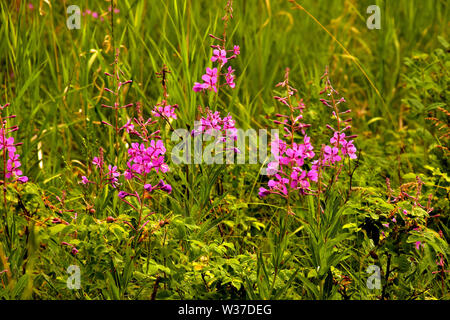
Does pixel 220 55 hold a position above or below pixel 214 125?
above

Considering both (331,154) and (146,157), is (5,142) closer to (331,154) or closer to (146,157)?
(146,157)

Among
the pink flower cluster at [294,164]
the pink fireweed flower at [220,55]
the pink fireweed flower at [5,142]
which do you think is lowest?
the pink flower cluster at [294,164]

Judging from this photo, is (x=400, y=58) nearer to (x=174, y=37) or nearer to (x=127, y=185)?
(x=174, y=37)

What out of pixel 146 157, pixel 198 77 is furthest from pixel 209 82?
pixel 146 157

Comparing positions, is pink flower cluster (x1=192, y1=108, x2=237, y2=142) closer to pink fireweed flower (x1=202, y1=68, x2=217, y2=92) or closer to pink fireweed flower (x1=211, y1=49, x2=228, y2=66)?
pink fireweed flower (x1=202, y1=68, x2=217, y2=92)

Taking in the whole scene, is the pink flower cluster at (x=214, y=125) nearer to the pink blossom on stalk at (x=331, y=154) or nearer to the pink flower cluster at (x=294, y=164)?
the pink flower cluster at (x=294, y=164)

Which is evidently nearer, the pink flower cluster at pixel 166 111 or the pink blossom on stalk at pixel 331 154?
the pink blossom on stalk at pixel 331 154

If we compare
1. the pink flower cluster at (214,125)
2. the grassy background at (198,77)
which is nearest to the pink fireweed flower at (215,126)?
the pink flower cluster at (214,125)

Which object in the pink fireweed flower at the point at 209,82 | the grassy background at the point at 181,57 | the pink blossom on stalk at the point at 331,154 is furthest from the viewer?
the grassy background at the point at 181,57

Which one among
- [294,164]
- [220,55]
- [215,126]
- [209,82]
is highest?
[220,55]

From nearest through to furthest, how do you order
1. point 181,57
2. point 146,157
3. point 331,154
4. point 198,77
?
point 146,157 < point 331,154 < point 181,57 < point 198,77

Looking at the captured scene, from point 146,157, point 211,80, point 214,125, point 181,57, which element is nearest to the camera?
point 146,157

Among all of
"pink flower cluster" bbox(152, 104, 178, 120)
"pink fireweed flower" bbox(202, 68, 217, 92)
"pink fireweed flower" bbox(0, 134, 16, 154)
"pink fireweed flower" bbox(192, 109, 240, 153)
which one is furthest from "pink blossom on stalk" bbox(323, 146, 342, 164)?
"pink fireweed flower" bbox(0, 134, 16, 154)

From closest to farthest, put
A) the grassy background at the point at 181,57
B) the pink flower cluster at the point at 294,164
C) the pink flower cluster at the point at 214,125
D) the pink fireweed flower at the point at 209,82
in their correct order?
1. the pink flower cluster at the point at 294,164
2. the pink flower cluster at the point at 214,125
3. the pink fireweed flower at the point at 209,82
4. the grassy background at the point at 181,57
